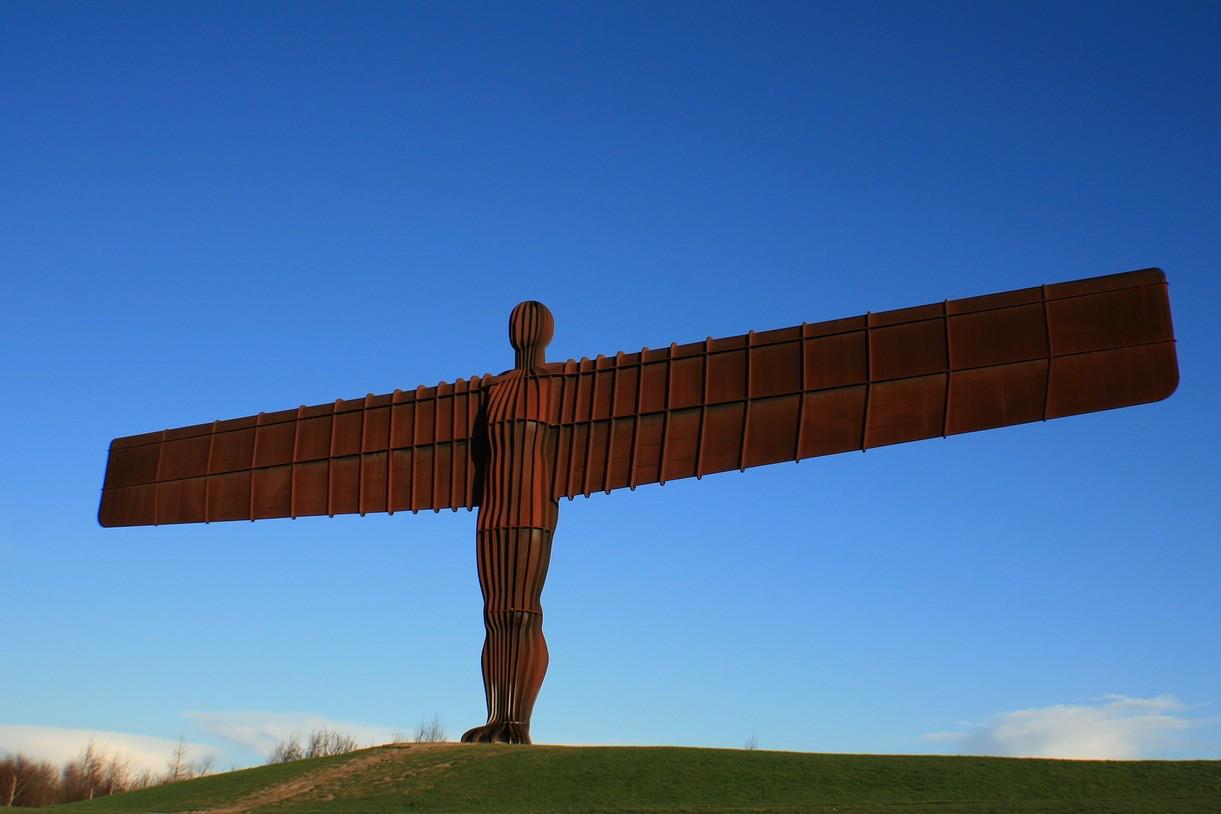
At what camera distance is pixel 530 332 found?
19.2 meters

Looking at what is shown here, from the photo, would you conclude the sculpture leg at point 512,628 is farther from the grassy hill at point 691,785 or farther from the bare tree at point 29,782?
the bare tree at point 29,782

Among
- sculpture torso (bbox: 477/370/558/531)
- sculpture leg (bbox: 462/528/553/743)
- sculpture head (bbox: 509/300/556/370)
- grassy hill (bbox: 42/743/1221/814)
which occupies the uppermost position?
sculpture head (bbox: 509/300/556/370)

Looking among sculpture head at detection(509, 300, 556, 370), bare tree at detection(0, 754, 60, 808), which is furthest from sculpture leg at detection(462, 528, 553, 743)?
bare tree at detection(0, 754, 60, 808)

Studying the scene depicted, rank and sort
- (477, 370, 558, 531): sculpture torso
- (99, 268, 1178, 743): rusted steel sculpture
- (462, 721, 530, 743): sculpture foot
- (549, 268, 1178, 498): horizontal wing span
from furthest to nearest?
(477, 370, 558, 531): sculpture torso → (462, 721, 530, 743): sculpture foot → (99, 268, 1178, 743): rusted steel sculpture → (549, 268, 1178, 498): horizontal wing span

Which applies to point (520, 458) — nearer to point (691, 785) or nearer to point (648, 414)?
point (648, 414)

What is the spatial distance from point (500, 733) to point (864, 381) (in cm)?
696

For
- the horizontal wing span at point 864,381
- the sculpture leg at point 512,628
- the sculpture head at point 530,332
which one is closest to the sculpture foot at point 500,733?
the sculpture leg at point 512,628

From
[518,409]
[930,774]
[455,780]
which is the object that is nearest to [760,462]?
[518,409]

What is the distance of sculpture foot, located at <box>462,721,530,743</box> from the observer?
672 inches

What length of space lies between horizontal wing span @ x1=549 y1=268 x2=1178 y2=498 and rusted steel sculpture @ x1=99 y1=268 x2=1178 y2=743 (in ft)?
0.07

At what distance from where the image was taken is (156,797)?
17.1 m

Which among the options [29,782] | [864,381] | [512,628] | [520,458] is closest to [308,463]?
[520,458]

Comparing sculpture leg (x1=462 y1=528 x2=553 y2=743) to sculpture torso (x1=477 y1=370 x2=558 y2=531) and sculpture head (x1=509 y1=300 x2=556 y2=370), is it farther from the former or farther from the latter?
sculpture head (x1=509 y1=300 x2=556 y2=370)

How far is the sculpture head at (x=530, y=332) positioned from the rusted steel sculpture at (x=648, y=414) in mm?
27
